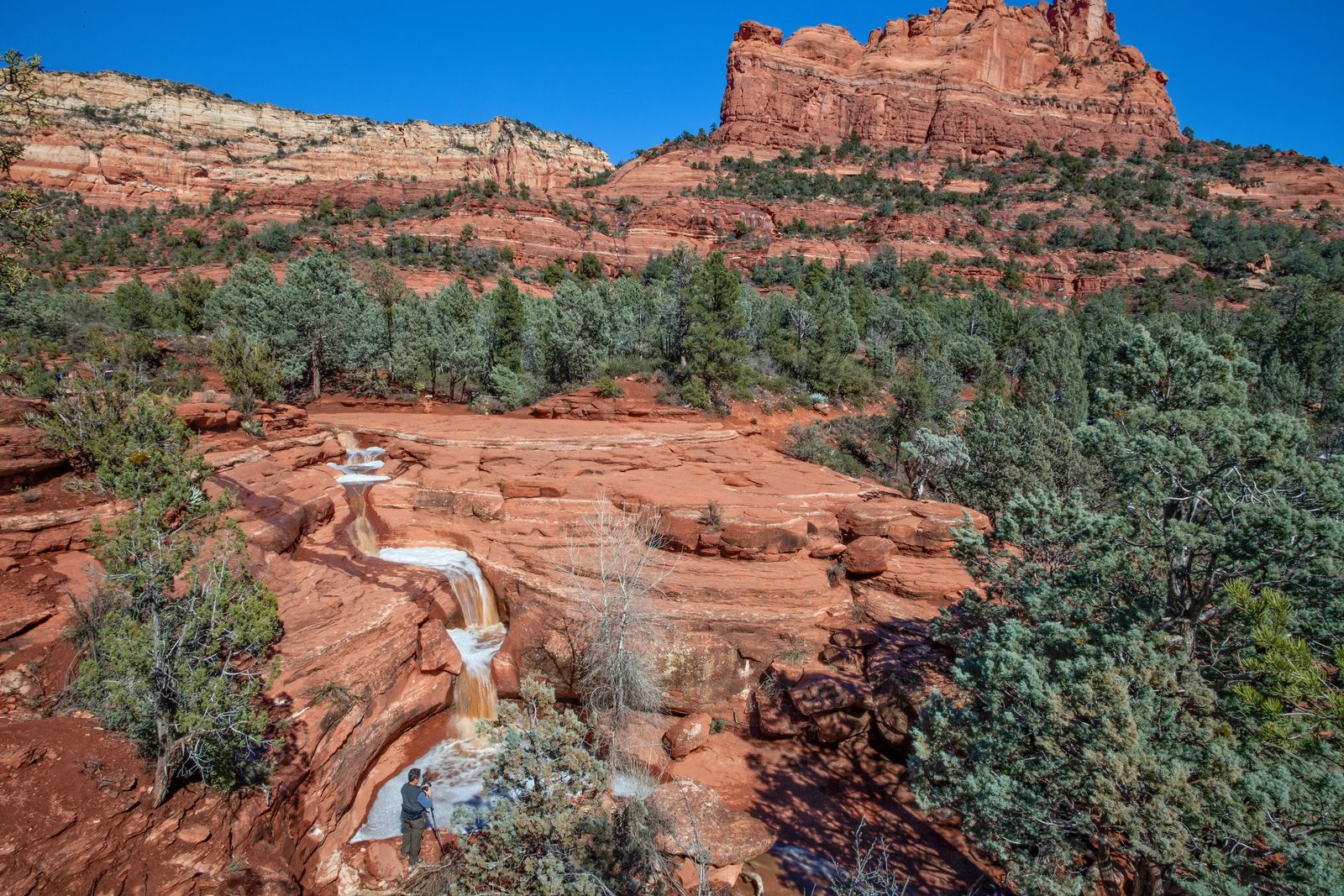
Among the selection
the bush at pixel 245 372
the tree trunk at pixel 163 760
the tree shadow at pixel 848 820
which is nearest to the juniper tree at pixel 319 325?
the bush at pixel 245 372

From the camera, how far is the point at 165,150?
72.3 metres

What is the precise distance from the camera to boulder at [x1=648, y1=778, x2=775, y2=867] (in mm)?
7848

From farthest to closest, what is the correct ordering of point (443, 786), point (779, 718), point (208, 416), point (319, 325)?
point (319, 325), point (208, 416), point (779, 718), point (443, 786)

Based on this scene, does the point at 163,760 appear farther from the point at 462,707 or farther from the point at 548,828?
the point at 462,707

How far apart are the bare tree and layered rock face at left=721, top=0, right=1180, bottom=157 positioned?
88.6 m

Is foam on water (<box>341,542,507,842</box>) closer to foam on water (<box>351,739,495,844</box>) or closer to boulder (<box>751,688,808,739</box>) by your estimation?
foam on water (<box>351,739,495,844</box>)

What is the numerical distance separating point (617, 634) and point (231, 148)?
100446mm

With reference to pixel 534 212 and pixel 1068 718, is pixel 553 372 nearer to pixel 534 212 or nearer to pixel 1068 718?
pixel 1068 718

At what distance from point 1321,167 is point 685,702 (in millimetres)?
108423

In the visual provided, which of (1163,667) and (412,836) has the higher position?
(1163,667)

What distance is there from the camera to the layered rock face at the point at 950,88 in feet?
279

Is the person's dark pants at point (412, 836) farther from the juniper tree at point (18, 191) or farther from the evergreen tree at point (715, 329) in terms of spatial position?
the evergreen tree at point (715, 329)

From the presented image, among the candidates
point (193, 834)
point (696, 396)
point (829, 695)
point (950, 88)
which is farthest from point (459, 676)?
point (950, 88)

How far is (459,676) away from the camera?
11.2 meters
